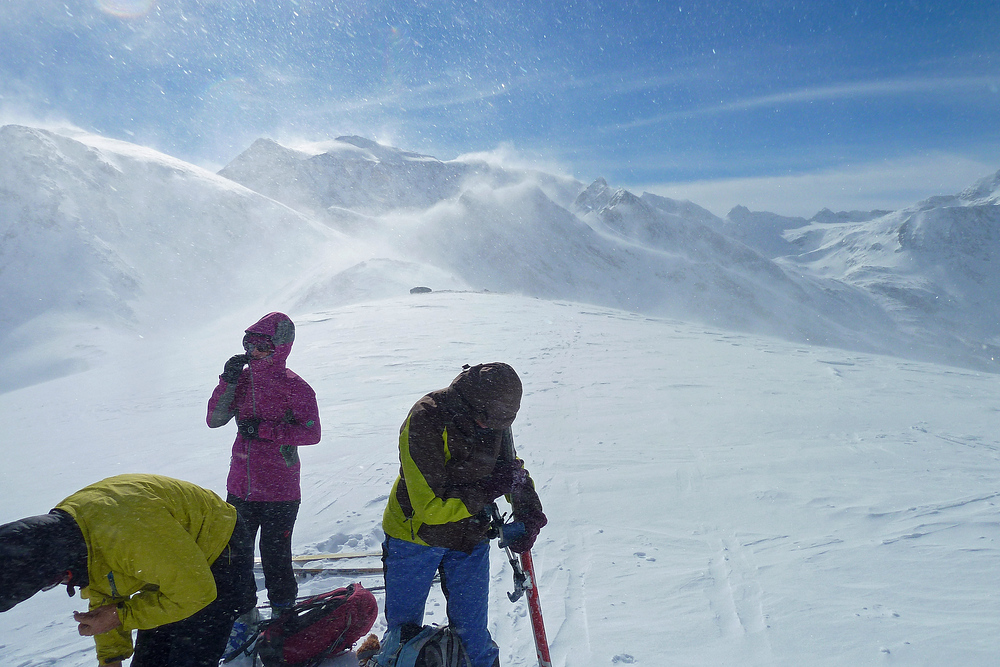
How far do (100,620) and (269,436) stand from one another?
1350mm

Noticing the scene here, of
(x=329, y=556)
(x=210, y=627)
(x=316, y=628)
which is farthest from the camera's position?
(x=329, y=556)


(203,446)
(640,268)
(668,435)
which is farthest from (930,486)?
(640,268)

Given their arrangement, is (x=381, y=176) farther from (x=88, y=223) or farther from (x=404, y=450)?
(x=404, y=450)

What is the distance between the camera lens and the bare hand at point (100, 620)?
195cm

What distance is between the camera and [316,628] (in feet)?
10.1

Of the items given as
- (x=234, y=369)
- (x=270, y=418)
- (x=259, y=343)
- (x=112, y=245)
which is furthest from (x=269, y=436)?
(x=112, y=245)

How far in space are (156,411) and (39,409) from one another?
309 cm

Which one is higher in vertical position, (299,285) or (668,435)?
(299,285)

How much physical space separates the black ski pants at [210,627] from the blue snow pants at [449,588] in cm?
67

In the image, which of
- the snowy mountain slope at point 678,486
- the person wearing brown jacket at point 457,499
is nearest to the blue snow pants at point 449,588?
the person wearing brown jacket at point 457,499

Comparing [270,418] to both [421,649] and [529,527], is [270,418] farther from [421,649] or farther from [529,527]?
[529,527]

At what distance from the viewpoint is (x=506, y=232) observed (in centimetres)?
12825

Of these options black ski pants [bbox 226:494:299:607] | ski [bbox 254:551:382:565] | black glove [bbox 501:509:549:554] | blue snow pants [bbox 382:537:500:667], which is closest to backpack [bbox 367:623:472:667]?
blue snow pants [bbox 382:537:500:667]

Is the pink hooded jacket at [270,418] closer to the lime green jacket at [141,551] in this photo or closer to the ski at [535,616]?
the lime green jacket at [141,551]
